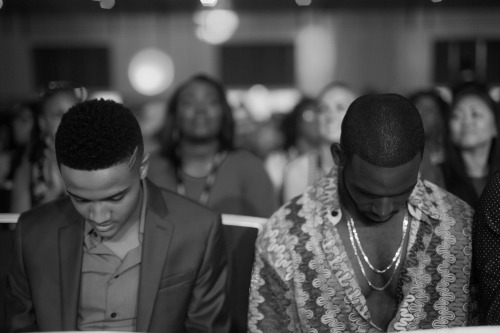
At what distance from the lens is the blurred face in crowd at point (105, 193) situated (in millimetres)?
1687

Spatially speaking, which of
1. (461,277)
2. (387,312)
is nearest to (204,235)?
(387,312)

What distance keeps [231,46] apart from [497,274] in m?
12.2

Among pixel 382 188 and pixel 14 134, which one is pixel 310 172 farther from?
pixel 14 134

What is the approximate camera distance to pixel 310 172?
356 cm

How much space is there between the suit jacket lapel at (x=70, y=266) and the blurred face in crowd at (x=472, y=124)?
90.0 inches

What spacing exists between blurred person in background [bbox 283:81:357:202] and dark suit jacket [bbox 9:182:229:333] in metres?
1.47

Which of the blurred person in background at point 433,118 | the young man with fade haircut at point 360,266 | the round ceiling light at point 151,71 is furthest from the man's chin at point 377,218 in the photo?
the round ceiling light at point 151,71

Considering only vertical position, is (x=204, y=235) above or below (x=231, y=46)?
below

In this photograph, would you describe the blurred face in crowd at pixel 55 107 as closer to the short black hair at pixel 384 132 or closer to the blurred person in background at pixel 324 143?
the blurred person in background at pixel 324 143

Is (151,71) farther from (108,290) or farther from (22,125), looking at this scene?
(108,290)

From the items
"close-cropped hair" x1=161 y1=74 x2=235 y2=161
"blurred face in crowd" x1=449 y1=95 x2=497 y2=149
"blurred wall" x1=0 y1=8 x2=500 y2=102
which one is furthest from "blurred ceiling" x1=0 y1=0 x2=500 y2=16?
"blurred face in crowd" x1=449 y1=95 x2=497 y2=149

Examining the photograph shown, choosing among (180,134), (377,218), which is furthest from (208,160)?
(377,218)

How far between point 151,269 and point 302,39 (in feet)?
39.5

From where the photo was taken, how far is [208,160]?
133 inches
